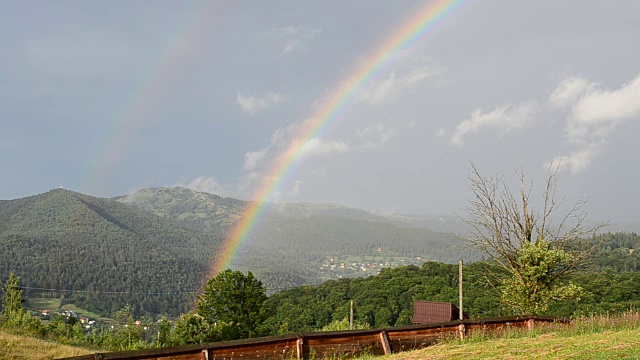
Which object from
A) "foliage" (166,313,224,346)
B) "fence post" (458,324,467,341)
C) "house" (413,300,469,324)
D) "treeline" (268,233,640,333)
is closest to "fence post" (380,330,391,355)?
"fence post" (458,324,467,341)

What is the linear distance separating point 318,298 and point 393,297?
15.0 metres

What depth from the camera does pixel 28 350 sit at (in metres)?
15.7

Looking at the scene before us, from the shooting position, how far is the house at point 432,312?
42188mm

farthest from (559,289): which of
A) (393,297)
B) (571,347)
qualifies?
(393,297)

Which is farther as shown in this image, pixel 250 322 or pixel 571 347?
pixel 250 322

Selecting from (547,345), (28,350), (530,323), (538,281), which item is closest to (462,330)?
(547,345)

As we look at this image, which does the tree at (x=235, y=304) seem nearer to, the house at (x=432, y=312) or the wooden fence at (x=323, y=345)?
the house at (x=432, y=312)

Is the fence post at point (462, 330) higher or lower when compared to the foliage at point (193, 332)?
higher

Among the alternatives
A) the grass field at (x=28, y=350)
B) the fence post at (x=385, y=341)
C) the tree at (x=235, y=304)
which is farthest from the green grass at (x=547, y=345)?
the tree at (x=235, y=304)

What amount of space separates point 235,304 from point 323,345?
121 feet

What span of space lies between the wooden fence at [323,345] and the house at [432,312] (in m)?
29.5

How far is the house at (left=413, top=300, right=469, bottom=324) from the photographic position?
4219cm

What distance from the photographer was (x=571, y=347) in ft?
34.0

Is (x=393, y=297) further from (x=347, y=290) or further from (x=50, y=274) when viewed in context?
(x=50, y=274)
